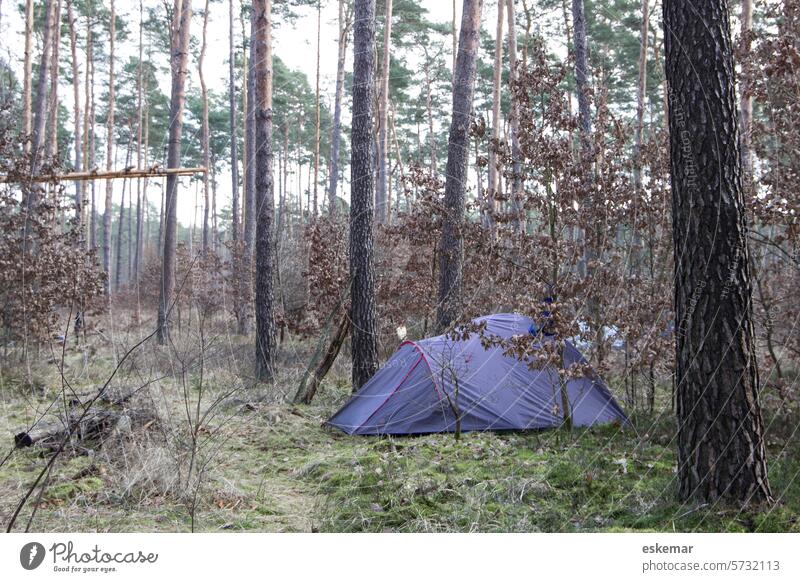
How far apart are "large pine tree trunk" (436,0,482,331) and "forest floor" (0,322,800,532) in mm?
2756

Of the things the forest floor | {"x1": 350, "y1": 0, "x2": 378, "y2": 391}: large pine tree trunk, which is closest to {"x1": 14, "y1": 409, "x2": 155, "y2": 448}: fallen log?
the forest floor

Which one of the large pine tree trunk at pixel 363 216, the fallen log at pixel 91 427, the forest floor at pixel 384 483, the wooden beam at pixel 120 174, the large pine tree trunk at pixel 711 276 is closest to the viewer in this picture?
the large pine tree trunk at pixel 711 276

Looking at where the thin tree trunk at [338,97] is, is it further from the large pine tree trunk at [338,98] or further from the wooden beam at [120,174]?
the wooden beam at [120,174]

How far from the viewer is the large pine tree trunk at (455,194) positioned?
8430mm

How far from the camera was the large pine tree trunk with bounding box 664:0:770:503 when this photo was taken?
11.1 feet

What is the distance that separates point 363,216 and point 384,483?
13.0 ft

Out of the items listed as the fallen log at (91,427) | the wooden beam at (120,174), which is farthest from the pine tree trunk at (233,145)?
the fallen log at (91,427)

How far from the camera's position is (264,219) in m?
8.92

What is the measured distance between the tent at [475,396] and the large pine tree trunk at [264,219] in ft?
9.25

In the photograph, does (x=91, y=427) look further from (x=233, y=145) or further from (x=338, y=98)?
(x=338, y=98)

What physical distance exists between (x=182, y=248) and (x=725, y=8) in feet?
61.6

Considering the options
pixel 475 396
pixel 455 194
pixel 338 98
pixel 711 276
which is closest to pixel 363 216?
pixel 455 194

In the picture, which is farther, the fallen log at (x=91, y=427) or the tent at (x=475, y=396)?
the tent at (x=475, y=396)
